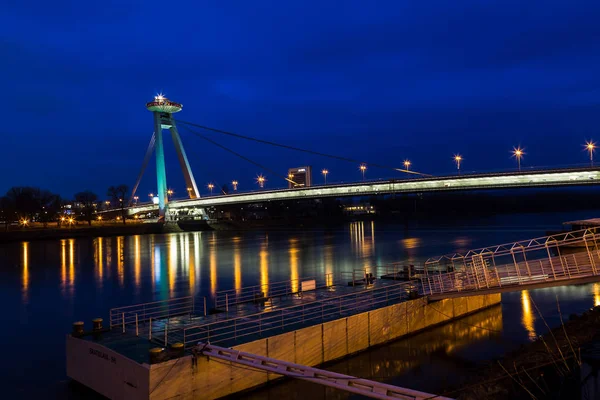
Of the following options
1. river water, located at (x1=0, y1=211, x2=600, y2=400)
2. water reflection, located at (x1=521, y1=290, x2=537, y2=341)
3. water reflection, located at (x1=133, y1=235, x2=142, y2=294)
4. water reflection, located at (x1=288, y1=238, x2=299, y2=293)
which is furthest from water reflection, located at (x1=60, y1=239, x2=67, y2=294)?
water reflection, located at (x1=521, y1=290, x2=537, y2=341)

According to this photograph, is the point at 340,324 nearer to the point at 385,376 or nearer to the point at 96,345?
the point at 385,376

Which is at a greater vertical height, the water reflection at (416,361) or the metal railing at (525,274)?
the metal railing at (525,274)

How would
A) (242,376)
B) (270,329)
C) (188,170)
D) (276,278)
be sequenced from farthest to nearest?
(188,170) → (276,278) → (270,329) → (242,376)

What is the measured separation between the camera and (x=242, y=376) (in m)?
9.91

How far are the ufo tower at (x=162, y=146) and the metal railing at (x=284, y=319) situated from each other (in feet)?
240

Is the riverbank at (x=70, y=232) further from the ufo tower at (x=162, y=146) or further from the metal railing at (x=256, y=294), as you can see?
the metal railing at (x=256, y=294)

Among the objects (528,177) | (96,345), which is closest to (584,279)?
(96,345)

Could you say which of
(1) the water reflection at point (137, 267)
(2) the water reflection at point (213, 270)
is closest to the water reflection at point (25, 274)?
(1) the water reflection at point (137, 267)

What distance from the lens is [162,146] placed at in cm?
8625

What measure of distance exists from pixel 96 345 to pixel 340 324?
5788mm

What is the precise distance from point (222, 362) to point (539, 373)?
20.9ft

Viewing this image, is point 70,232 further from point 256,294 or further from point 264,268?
point 256,294

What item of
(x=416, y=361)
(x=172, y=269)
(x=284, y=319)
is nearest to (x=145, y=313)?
(x=284, y=319)

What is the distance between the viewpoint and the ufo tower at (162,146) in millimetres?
85812
